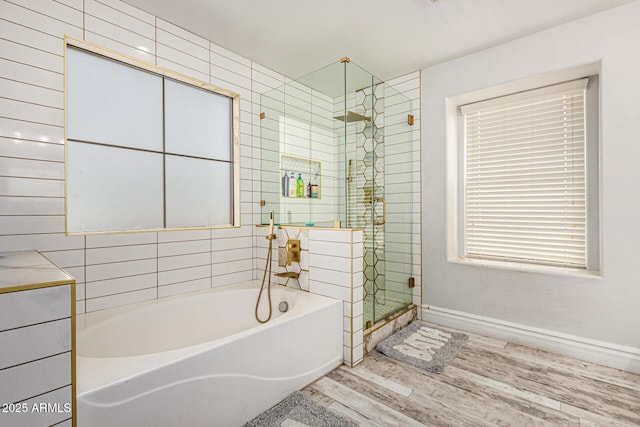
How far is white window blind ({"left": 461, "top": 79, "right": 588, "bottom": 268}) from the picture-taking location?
2307mm

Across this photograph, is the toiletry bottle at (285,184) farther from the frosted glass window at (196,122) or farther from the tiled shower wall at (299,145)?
the frosted glass window at (196,122)

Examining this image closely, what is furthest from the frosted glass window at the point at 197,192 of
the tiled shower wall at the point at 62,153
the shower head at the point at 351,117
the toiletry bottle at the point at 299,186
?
the shower head at the point at 351,117

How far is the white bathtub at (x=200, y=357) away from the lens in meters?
1.13

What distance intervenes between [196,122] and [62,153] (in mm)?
925

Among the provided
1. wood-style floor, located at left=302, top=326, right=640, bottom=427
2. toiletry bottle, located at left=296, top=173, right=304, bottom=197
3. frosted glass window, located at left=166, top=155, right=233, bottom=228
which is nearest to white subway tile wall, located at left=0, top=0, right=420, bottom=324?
frosted glass window, located at left=166, top=155, right=233, bottom=228

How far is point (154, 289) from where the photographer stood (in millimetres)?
2076

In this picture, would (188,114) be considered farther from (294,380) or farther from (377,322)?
(377,322)

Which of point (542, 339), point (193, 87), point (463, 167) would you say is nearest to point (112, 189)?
point (193, 87)

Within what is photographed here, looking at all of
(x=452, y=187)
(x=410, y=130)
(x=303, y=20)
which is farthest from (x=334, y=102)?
(x=452, y=187)

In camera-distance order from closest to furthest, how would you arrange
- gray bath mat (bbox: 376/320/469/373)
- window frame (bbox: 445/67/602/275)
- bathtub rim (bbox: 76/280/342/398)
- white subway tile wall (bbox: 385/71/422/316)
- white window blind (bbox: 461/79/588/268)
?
bathtub rim (bbox: 76/280/342/398) → gray bath mat (bbox: 376/320/469/373) → window frame (bbox: 445/67/602/275) → white window blind (bbox: 461/79/588/268) → white subway tile wall (bbox: 385/71/422/316)

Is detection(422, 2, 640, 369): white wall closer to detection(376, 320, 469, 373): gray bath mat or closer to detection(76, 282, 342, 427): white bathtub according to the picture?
detection(376, 320, 469, 373): gray bath mat

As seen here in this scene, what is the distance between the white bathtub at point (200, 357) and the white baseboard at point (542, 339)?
1259 millimetres

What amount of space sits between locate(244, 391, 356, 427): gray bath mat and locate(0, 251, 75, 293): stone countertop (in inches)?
42.7

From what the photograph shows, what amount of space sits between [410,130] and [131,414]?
2.88 m
